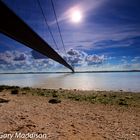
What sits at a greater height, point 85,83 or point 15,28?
point 15,28

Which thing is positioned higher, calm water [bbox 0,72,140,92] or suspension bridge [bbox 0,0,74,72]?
suspension bridge [bbox 0,0,74,72]

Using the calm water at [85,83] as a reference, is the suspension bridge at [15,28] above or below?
above

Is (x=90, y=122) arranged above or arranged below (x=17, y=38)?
below

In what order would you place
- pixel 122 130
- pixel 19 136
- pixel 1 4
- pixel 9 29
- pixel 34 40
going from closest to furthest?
pixel 19 136 → pixel 122 130 → pixel 1 4 → pixel 9 29 → pixel 34 40

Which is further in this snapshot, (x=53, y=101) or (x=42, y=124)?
(x=53, y=101)

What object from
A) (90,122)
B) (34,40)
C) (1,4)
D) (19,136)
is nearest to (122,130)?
(90,122)

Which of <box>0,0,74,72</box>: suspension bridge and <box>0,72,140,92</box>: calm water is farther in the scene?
<box>0,72,140,92</box>: calm water

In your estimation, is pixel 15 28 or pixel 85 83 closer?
pixel 15 28

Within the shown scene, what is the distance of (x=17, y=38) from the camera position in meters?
25.2

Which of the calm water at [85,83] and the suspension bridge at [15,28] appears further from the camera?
the calm water at [85,83]

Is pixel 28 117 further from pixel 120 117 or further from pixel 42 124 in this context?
pixel 120 117

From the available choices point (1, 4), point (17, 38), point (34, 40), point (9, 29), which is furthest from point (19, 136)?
point (34, 40)

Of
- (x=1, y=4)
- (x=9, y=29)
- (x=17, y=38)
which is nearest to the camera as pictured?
(x=1, y=4)

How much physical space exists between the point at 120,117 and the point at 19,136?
15.2 ft
